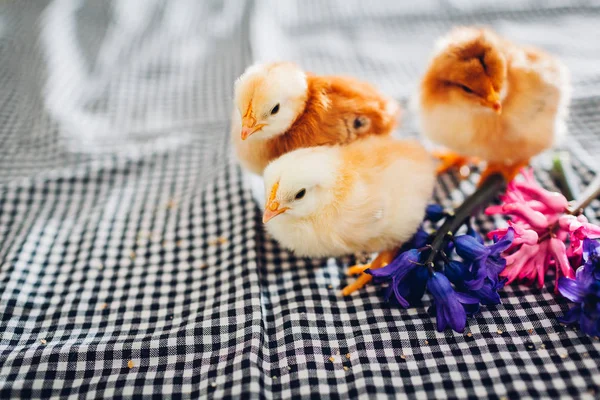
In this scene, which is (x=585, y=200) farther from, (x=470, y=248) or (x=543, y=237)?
(x=470, y=248)

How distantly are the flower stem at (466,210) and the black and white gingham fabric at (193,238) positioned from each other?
8 cm

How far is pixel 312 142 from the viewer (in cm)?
83

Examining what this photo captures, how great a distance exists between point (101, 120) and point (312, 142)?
2.89 feet

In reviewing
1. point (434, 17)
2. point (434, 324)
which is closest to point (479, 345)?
point (434, 324)

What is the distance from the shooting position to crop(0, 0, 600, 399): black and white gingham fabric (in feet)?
2.37

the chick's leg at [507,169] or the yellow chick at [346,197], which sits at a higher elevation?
the yellow chick at [346,197]

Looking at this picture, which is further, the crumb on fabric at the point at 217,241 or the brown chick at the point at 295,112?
the crumb on fabric at the point at 217,241

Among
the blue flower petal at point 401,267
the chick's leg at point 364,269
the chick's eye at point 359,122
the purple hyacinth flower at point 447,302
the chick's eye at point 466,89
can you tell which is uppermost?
the chick's eye at point 466,89

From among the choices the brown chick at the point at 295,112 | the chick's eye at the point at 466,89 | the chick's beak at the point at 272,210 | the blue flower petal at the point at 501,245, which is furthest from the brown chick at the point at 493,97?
the chick's beak at the point at 272,210

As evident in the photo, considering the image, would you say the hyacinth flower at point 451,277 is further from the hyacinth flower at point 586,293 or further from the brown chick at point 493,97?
the brown chick at point 493,97

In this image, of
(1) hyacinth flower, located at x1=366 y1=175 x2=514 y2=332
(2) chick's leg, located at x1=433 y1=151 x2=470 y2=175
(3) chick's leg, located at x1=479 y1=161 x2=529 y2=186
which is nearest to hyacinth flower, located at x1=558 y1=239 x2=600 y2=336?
(1) hyacinth flower, located at x1=366 y1=175 x2=514 y2=332

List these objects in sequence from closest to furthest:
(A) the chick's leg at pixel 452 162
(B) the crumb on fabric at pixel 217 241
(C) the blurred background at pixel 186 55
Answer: (B) the crumb on fabric at pixel 217 241, (A) the chick's leg at pixel 452 162, (C) the blurred background at pixel 186 55

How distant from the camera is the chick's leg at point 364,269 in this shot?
857 millimetres

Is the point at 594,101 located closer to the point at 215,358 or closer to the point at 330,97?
the point at 330,97
